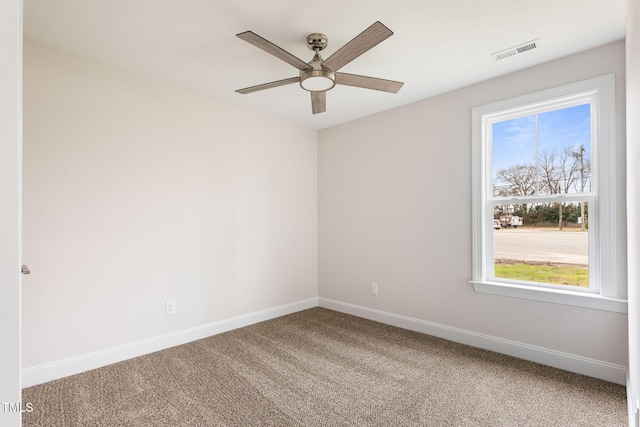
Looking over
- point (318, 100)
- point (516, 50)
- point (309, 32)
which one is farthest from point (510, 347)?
point (309, 32)

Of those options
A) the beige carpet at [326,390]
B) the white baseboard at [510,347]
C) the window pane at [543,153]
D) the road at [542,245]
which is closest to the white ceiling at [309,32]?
the window pane at [543,153]

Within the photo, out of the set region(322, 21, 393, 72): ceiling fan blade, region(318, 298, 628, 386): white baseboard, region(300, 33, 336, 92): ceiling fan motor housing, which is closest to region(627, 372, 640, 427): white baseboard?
region(318, 298, 628, 386): white baseboard

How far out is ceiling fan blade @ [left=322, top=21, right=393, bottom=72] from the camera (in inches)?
69.0

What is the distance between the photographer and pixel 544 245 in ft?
8.95

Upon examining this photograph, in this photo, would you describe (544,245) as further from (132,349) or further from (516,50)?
(132,349)

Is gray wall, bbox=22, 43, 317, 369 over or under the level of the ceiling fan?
under

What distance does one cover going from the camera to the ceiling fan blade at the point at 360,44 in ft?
5.75

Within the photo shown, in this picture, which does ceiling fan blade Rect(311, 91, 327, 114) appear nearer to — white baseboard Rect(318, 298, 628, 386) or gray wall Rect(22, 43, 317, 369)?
gray wall Rect(22, 43, 317, 369)

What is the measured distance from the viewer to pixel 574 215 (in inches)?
101

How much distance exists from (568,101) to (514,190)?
0.80m

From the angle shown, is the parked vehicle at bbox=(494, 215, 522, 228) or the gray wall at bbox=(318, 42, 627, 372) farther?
the parked vehicle at bbox=(494, 215, 522, 228)

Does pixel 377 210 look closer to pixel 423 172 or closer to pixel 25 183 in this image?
pixel 423 172

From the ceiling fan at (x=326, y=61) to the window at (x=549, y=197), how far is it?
1306mm

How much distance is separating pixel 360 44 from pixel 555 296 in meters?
2.42
